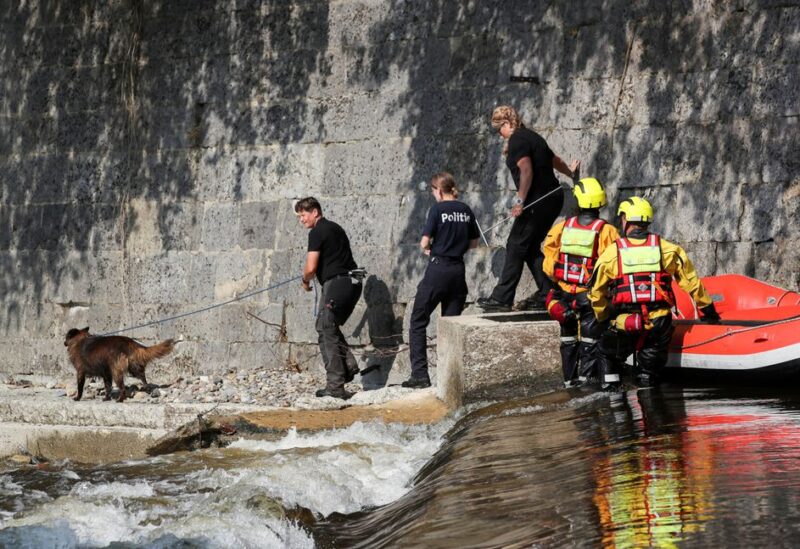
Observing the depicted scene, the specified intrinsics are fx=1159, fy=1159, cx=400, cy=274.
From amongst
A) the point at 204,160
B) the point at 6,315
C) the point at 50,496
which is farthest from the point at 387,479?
the point at 6,315

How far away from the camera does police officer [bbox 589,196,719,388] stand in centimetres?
739

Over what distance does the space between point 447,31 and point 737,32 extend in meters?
2.46

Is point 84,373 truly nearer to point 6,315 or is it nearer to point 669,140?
point 6,315

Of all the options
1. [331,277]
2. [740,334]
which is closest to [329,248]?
[331,277]

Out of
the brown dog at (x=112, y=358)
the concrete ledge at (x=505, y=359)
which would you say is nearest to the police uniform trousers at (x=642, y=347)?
the concrete ledge at (x=505, y=359)

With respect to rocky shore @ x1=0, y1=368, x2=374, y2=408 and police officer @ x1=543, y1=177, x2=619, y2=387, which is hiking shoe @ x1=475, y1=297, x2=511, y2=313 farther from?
rocky shore @ x1=0, y1=368, x2=374, y2=408

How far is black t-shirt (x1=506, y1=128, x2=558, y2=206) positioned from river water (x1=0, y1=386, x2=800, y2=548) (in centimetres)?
207

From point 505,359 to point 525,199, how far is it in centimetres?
179

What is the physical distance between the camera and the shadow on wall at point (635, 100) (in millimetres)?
8891

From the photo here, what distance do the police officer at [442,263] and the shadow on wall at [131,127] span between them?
2.05m

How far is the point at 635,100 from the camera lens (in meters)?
9.35

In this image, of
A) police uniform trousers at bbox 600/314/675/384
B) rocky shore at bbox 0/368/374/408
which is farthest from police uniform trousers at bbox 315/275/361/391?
police uniform trousers at bbox 600/314/675/384

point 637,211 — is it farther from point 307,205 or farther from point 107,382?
point 107,382

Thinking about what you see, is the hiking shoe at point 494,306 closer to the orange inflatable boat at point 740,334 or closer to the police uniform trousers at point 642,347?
the orange inflatable boat at point 740,334
